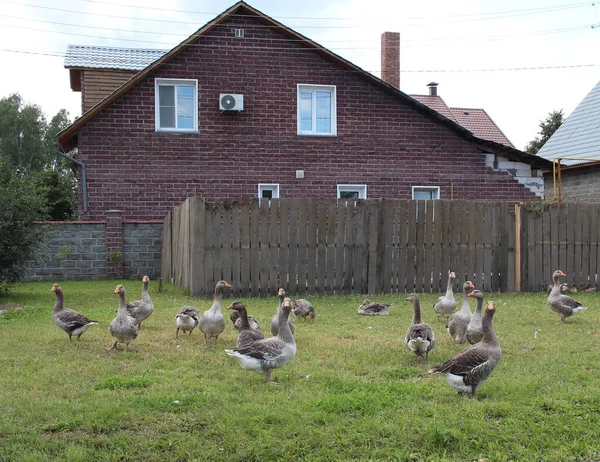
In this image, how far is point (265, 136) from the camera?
2166 cm

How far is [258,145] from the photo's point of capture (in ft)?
70.8

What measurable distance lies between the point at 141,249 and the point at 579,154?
20.4 meters

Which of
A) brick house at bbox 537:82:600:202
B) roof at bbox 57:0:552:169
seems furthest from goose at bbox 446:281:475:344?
brick house at bbox 537:82:600:202

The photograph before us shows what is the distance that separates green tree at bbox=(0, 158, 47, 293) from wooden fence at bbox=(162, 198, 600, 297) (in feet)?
11.7

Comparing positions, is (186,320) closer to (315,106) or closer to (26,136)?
(315,106)

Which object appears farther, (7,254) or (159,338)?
(7,254)

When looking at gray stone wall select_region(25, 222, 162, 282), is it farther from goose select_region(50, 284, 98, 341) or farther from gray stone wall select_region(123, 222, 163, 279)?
goose select_region(50, 284, 98, 341)

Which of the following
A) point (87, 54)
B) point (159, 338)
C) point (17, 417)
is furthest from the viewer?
point (87, 54)

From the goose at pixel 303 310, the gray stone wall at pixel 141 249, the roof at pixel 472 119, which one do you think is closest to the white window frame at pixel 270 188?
the gray stone wall at pixel 141 249

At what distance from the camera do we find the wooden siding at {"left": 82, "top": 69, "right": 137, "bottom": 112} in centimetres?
2434

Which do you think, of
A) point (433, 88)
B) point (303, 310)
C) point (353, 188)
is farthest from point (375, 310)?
point (433, 88)

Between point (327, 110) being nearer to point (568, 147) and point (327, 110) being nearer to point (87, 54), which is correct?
point (87, 54)

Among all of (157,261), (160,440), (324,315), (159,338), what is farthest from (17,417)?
(157,261)

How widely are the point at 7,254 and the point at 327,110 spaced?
12.0 meters
